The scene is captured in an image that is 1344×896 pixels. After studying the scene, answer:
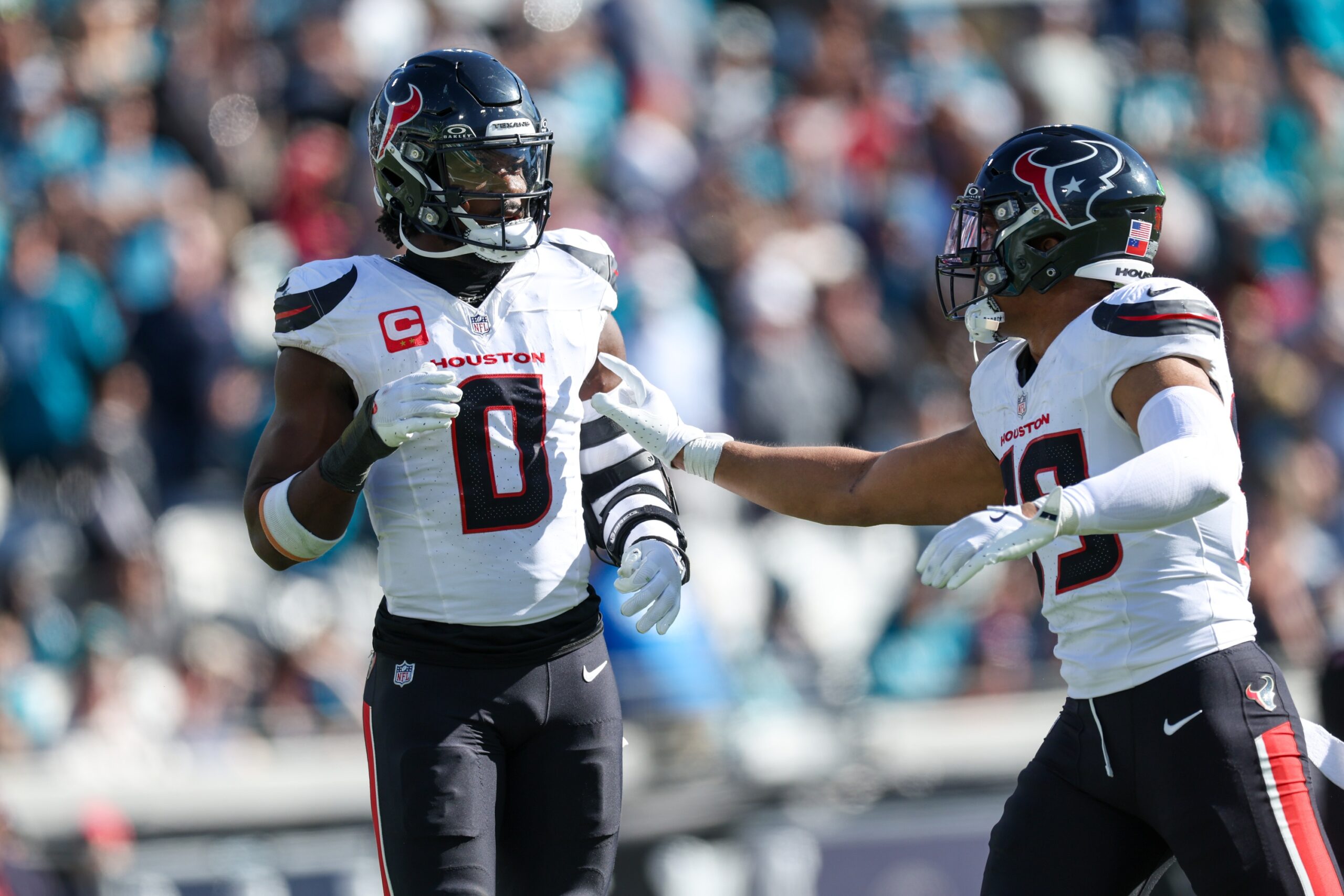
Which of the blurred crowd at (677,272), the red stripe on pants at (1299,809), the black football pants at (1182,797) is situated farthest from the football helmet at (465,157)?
the blurred crowd at (677,272)

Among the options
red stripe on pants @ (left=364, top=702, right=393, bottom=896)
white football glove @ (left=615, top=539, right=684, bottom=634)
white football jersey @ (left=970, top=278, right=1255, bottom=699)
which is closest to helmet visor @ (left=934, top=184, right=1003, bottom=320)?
white football jersey @ (left=970, top=278, right=1255, bottom=699)

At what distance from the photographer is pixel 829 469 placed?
4438 mm

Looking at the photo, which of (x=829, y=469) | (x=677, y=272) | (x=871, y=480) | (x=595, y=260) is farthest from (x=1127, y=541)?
(x=677, y=272)

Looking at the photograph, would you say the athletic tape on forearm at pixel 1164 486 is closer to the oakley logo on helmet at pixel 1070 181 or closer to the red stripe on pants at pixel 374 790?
the oakley logo on helmet at pixel 1070 181

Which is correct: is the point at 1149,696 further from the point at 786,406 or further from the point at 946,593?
the point at 786,406

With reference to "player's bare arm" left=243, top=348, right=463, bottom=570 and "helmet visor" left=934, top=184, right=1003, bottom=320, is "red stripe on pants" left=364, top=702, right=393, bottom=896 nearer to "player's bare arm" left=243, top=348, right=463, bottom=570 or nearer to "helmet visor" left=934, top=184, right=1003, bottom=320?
"player's bare arm" left=243, top=348, right=463, bottom=570

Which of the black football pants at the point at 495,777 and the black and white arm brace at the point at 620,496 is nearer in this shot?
the black football pants at the point at 495,777

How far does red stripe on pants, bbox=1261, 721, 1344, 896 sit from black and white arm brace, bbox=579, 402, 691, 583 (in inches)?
52.2

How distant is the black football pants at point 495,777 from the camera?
3596 millimetres

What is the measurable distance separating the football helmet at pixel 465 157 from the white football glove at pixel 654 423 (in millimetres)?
431

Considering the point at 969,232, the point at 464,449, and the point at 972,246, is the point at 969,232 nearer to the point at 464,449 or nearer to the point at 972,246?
the point at 972,246

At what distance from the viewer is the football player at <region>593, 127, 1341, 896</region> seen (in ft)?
11.0

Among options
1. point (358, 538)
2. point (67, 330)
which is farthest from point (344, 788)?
point (67, 330)

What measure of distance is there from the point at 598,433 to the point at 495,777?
2.87 feet
